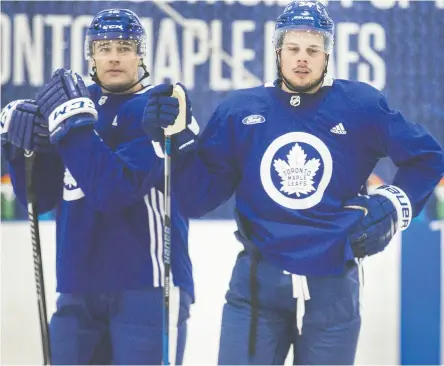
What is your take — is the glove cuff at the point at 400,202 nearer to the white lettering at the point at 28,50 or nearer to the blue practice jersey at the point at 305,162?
the blue practice jersey at the point at 305,162

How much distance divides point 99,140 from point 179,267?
1.34 feet

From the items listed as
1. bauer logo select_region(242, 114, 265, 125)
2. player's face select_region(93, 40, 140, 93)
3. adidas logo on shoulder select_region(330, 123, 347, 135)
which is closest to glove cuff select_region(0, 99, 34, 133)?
player's face select_region(93, 40, 140, 93)

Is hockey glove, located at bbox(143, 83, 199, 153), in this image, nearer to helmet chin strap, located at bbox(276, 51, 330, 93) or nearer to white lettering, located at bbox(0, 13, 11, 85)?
helmet chin strap, located at bbox(276, 51, 330, 93)

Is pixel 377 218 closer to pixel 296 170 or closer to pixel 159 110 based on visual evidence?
pixel 296 170

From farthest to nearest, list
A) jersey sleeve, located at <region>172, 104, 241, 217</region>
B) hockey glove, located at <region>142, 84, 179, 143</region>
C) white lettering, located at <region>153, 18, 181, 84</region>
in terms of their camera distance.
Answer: white lettering, located at <region>153, 18, 181, 84</region> < jersey sleeve, located at <region>172, 104, 241, 217</region> < hockey glove, located at <region>142, 84, 179, 143</region>

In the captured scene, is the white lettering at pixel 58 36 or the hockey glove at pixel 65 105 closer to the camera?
the hockey glove at pixel 65 105

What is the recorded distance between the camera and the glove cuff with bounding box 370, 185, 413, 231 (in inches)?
76.4

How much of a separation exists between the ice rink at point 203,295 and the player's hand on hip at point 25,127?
96 centimetres

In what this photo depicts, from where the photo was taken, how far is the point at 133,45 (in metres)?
2.07

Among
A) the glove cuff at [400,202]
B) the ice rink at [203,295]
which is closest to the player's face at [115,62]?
the glove cuff at [400,202]

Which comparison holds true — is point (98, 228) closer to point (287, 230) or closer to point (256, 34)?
point (287, 230)

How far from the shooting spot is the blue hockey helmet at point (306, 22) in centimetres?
195

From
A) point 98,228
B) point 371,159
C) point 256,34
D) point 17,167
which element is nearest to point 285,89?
point 371,159

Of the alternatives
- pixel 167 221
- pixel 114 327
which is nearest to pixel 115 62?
pixel 167 221
